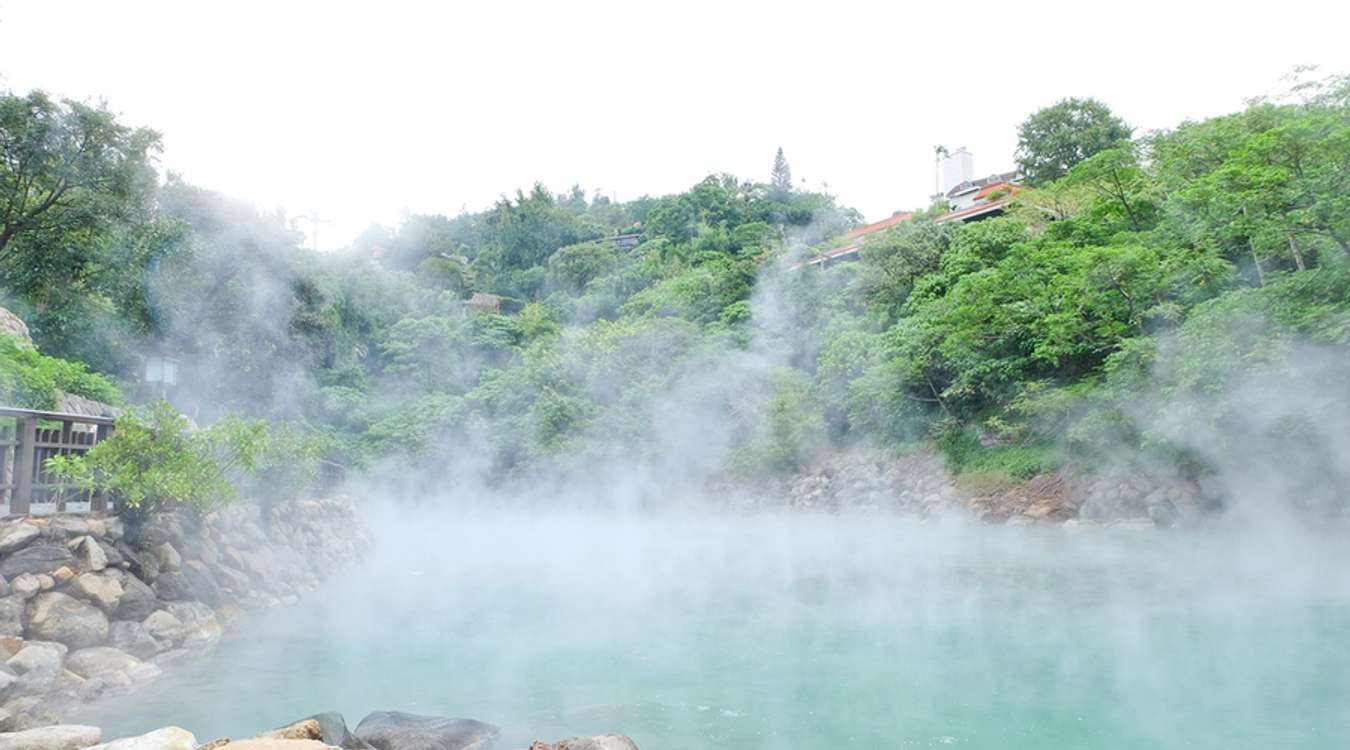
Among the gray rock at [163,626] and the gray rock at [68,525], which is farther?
the gray rock at [163,626]

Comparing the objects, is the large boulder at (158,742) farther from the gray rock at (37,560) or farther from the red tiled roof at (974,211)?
the red tiled roof at (974,211)

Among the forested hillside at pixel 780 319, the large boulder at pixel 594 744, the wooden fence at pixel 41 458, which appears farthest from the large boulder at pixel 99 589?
the large boulder at pixel 594 744

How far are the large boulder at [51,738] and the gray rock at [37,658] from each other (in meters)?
1.52

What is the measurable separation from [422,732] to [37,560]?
3.50m

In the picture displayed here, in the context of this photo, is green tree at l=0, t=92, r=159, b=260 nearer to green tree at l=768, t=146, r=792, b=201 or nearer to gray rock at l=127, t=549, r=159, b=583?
gray rock at l=127, t=549, r=159, b=583

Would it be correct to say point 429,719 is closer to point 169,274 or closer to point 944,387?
point 169,274

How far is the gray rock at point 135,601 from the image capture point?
6.48 metres

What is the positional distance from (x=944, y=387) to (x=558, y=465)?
37.2 ft

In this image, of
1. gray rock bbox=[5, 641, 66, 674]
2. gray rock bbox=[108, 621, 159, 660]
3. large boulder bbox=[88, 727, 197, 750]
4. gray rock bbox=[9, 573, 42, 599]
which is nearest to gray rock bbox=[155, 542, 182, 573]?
gray rock bbox=[108, 621, 159, 660]

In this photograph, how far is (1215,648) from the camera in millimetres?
6012

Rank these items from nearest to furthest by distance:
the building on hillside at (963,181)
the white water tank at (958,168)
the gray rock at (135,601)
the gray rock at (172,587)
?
1. the gray rock at (135,601)
2. the gray rock at (172,587)
3. the building on hillside at (963,181)
4. the white water tank at (958,168)

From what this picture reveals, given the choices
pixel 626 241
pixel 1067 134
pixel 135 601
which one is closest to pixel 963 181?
pixel 1067 134

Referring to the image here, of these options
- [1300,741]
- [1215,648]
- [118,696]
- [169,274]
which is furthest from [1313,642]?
[169,274]

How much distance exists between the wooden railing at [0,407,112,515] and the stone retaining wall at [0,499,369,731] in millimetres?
251
